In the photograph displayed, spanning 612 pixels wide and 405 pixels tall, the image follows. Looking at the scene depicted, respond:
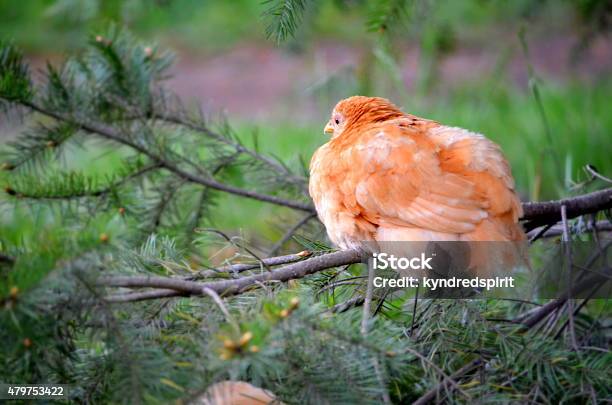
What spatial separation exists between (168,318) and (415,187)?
86cm

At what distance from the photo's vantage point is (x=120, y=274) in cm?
174

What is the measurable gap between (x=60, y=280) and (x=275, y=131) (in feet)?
15.7

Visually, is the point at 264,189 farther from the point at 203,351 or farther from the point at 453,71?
the point at 453,71

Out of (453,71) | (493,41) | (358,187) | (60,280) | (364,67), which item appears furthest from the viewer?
(493,41)

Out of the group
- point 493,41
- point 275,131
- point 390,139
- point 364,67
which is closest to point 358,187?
point 390,139

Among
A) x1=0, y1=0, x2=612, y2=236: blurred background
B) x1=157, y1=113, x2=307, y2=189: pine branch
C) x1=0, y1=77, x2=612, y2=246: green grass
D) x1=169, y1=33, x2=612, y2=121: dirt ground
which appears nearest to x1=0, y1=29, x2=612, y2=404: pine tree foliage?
x1=157, y1=113, x2=307, y2=189: pine branch

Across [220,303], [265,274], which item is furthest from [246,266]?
[220,303]

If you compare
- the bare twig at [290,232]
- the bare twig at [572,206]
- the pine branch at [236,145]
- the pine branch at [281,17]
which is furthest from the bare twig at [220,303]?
the pine branch at [236,145]

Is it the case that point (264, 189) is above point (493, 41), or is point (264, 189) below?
below

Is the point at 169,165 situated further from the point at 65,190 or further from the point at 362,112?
the point at 362,112

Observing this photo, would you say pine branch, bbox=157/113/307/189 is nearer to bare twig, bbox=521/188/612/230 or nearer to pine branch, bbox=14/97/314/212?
pine branch, bbox=14/97/314/212

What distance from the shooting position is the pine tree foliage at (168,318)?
154cm

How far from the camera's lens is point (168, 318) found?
1916 mm

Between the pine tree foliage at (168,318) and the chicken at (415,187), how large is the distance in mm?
206
